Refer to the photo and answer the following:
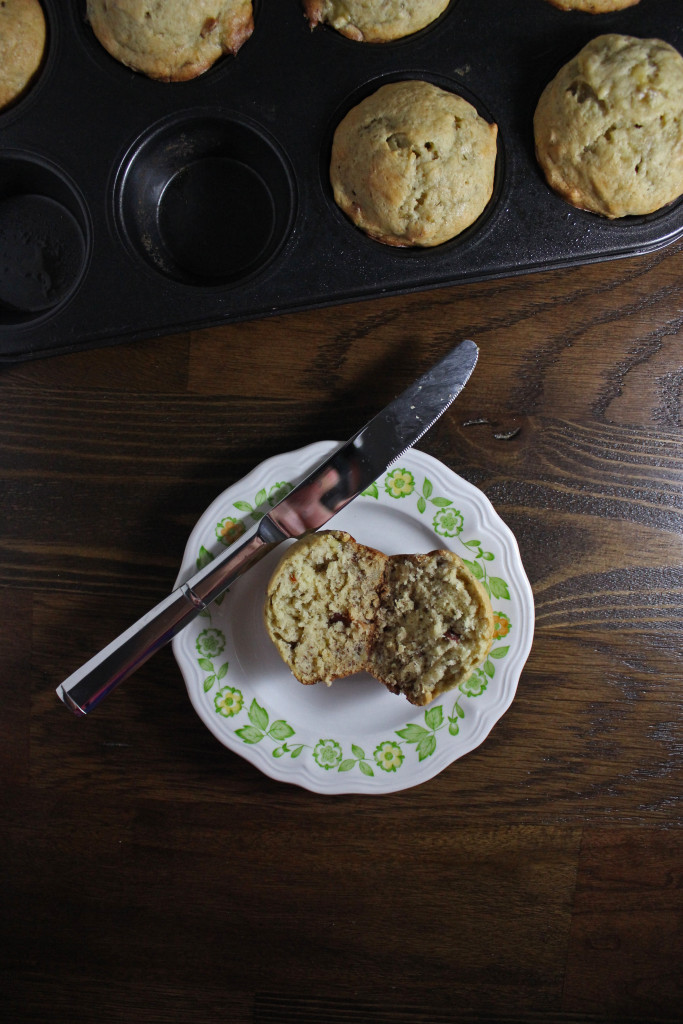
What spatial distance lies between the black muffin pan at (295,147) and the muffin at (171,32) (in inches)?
1.4

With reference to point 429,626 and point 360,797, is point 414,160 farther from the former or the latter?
point 360,797

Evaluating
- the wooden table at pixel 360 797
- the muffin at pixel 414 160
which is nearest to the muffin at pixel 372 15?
the muffin at pixel 414 160

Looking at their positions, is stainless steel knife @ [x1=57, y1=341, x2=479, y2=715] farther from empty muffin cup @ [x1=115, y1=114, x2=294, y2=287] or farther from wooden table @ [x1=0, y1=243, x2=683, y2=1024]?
empty muffin cup @ [x1=115, y1=114, x2=294, y2=287]

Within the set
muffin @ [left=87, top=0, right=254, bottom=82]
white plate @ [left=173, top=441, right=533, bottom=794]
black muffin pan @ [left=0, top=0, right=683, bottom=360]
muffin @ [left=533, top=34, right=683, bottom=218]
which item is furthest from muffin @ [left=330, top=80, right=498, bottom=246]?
white plate @ [left=173, top=441, right=533, bottom=794]

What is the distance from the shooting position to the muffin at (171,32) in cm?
171

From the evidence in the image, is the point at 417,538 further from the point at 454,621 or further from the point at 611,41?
the point at 611,41

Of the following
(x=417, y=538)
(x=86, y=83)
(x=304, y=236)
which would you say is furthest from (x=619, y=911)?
(x=86, y=83)

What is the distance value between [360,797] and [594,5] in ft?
7.18

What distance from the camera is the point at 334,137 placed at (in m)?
1.77

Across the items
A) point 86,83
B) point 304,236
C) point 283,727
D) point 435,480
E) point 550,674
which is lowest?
point 550,674

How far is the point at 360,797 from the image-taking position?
1997 mm

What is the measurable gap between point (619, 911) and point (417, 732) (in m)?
0.86

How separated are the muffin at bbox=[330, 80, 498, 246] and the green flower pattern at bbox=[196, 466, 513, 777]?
0.63m

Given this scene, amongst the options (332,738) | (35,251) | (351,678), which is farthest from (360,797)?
(35,251)
